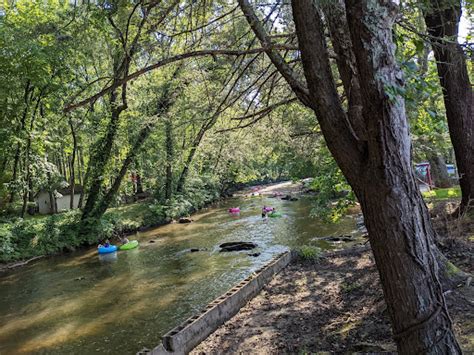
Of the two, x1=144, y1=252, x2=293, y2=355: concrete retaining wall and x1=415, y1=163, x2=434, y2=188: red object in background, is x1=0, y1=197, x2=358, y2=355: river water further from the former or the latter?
x1=415, y1=163, x2=434, y2=188: red object in background

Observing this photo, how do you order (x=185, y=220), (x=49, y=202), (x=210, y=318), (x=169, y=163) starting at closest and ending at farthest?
(x=210, y=318) → (x=185, y=220) → (x=169, y=163) → (x=49, y=202)

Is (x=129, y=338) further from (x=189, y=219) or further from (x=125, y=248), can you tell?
(x=189, y=219)

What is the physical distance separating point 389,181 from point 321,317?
3731 millimetres

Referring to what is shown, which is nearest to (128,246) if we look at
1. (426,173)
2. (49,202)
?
(426,173)

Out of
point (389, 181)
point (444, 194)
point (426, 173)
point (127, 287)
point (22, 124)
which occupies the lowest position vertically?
point (127, 287)

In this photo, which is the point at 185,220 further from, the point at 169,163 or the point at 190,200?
the point at 190,200

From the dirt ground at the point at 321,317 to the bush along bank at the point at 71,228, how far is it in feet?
45.3

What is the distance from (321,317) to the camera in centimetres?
575

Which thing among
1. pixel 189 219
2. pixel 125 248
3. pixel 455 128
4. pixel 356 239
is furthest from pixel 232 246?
pixel 189 219

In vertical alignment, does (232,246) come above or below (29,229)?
below

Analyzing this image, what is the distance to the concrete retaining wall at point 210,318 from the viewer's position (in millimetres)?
5441

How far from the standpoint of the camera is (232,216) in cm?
2605

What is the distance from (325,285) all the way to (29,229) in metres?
16.1

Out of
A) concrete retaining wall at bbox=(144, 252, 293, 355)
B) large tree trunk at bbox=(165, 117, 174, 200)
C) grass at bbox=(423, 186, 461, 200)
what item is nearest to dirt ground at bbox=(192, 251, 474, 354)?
concrete retaining wall at bbox=(144, 252, 293, 355)
